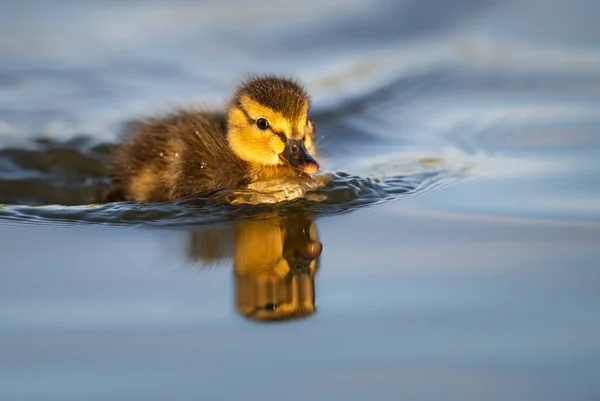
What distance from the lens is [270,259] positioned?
4109 mm

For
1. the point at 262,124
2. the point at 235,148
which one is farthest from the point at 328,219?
the point at 235,148

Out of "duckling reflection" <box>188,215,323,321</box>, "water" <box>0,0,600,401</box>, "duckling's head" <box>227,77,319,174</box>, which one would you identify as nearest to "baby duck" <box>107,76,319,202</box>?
"duckling's head" <box>227,77,319,174</box>

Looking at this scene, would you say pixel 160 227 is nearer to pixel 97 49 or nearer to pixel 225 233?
pixel 225 233

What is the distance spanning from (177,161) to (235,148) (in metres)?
0.30

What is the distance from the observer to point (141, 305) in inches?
137

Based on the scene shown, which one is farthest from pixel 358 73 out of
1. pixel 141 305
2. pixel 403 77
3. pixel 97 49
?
pixel 141 305

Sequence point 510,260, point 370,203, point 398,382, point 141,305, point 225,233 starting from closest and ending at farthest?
point 398,382 < point 141,305 < point 510,260 < point 225,233 < point 370,203

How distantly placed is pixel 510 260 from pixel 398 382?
1236 millimetres

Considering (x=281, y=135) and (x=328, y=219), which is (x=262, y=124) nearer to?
(x=281, y=135)

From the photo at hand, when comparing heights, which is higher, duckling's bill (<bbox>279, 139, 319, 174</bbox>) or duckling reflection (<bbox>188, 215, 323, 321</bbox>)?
duckling's bill (<bbox>279, 139, 319, 174</bbox>)

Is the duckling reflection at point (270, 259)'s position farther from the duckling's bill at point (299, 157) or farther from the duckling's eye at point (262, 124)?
the duckling's eye at point (262, 124)

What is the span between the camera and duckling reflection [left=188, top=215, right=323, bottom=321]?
11.6 ft

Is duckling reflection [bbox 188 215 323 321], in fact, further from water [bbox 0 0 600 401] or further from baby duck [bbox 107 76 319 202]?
baby duck [bbox 107 76 319 202]

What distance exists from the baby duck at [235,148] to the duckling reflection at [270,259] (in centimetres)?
58
